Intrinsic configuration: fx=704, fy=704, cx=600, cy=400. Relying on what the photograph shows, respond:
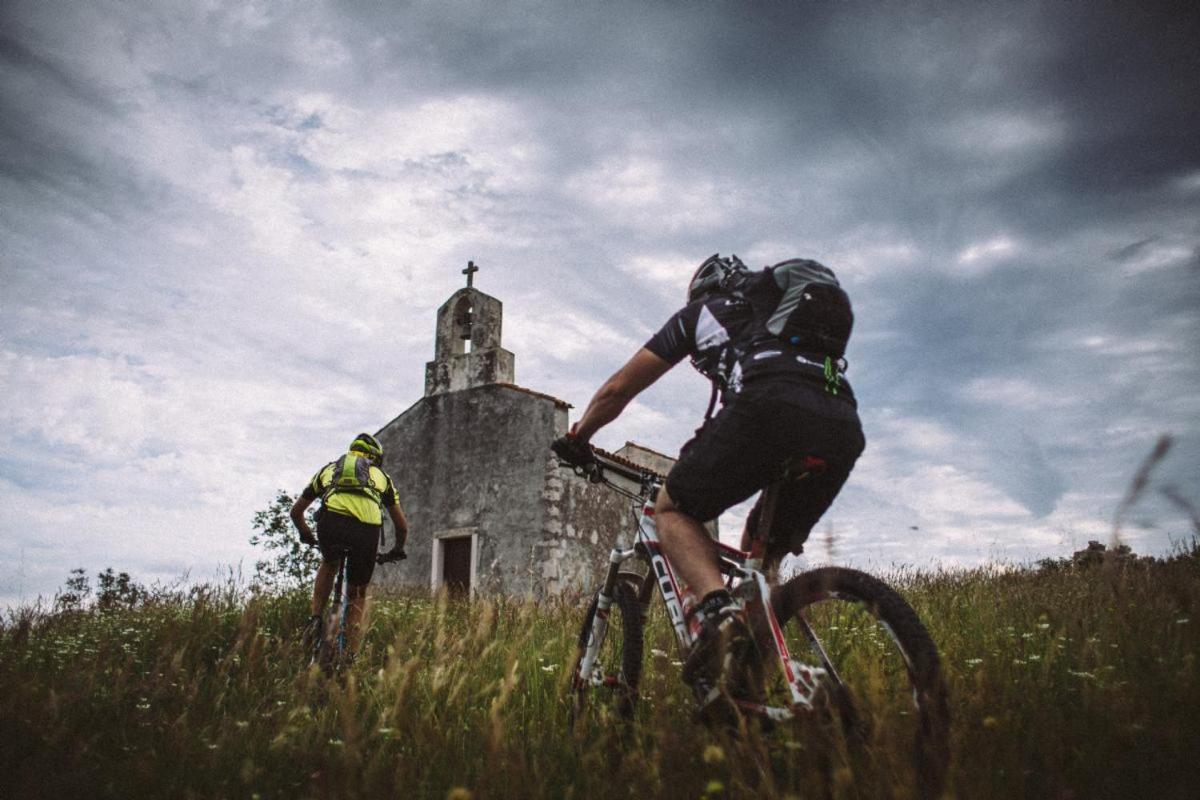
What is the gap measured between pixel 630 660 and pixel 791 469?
1.25 meters

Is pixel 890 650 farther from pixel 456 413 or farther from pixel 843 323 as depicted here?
pixel 456 413

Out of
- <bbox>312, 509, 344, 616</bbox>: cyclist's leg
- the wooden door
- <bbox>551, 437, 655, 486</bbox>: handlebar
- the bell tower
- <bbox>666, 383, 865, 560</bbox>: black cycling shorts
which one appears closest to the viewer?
<bbox>666, 383, 865, 560</bbox>: black cycling shorts

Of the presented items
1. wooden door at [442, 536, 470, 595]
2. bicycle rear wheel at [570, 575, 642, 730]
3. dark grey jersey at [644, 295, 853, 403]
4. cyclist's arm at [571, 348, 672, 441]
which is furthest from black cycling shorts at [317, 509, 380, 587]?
wooden door at [442, 536, 470, 595]

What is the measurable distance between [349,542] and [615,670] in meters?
3.79

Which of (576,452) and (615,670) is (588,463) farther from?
(615,670)

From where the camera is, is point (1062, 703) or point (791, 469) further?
point (1062, 703)

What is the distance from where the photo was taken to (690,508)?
8.50 ft

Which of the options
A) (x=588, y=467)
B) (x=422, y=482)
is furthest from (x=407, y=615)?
(x=422, y=482)

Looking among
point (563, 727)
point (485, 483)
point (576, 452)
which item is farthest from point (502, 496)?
point (576, 452)

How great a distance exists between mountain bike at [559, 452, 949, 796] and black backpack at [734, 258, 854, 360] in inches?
17.3

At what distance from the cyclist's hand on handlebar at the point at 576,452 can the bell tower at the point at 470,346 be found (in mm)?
12674

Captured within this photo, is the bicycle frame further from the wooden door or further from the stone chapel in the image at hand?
the wooden door

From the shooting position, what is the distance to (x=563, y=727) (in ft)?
11.0

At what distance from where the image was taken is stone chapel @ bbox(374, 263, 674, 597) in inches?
566
